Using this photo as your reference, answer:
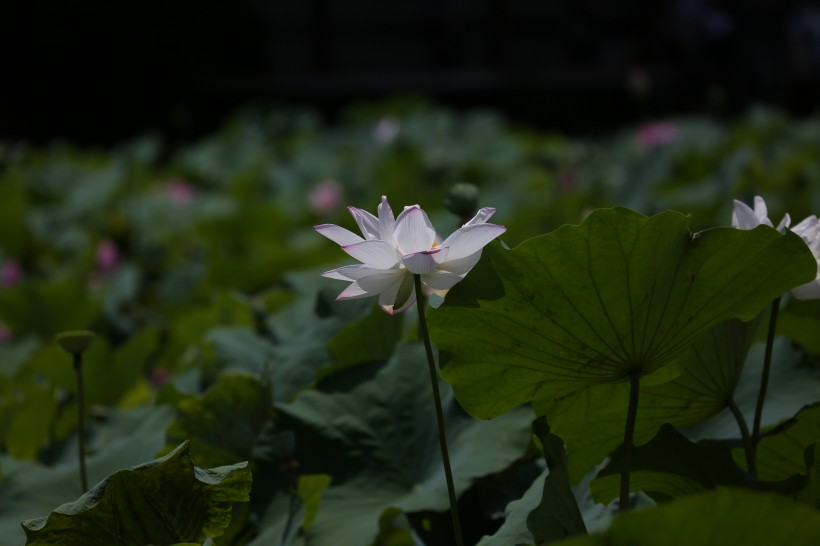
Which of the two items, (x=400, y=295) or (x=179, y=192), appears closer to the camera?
(x=400, y=295)

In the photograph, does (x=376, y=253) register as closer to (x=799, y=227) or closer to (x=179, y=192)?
(x=799, y=227)

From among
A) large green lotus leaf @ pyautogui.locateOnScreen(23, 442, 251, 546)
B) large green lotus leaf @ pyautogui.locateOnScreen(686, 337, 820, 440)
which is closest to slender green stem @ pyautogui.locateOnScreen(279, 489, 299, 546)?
large green lotus leaf @ pyautogui.locateOnScreen(23, 442, 251, 546)

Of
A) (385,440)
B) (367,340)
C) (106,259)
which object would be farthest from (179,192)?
(385,440)

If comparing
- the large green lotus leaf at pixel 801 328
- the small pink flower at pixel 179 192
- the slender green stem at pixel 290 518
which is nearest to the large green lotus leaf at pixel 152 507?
the slender green stem at pixel 290 518

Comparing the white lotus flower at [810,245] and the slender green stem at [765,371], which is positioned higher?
the white lotus flower at [810,245]

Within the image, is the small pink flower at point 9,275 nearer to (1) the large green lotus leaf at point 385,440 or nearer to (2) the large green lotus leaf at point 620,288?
(1) the large green lotus leaf at point 385,440

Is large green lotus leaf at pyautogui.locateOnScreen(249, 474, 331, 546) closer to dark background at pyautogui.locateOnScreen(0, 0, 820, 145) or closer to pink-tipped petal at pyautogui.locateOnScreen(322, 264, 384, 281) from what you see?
pink-tipped petal at pyautogui.locateOnScreen(322, 264, 384, 281)
